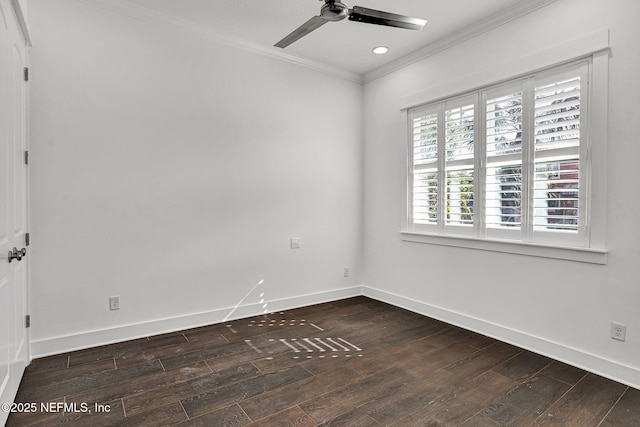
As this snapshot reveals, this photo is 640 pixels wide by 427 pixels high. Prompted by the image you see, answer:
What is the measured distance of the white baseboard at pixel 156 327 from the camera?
288 cm

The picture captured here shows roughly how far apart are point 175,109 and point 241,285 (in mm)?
1853

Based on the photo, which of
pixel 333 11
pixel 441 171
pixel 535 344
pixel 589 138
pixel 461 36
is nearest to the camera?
pixel 333 11

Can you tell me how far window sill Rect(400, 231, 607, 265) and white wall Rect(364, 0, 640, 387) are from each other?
0.17ft

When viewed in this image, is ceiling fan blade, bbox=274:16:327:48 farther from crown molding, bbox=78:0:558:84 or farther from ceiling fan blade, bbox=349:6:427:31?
crown molding, bbox=78:0:558:84

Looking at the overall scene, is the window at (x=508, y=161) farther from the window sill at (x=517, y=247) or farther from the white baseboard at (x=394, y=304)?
the white baseboard at (x=394, y=304)

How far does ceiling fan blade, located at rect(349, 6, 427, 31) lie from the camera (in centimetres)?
238

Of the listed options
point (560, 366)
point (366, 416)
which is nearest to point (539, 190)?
point (560, 366)

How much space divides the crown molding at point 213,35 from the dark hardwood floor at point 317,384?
2.84 metres

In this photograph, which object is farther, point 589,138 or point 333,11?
point 589,138

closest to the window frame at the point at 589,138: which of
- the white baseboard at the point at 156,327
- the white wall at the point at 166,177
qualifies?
the white wall at the point at 166,177

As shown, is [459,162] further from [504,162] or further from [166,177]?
[166,177]

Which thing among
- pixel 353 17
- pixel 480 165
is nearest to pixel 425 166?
pixel 480 165

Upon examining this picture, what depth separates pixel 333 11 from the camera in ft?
7.67

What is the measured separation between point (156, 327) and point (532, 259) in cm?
333
